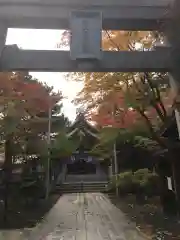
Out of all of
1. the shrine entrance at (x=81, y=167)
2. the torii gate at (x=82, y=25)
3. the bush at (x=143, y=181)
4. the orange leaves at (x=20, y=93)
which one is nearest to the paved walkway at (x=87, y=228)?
the bush at (x=143, y=181)

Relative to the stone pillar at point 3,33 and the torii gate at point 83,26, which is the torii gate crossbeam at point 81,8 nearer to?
the torii gate at point 83,26

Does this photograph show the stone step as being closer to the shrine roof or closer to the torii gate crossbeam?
the shrine roof

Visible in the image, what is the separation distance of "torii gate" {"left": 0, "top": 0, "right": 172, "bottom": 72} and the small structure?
32.7 meters

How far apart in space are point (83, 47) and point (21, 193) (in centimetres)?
1516

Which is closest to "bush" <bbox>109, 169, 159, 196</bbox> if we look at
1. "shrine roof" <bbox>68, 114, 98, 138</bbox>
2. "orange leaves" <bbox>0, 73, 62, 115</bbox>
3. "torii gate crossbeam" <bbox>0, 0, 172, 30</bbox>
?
"orange leaves" <bbox>0, 73, 62, 115</bbox>

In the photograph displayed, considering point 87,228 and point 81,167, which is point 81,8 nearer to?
point 87,228

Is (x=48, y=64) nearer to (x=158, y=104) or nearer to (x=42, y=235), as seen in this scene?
(x=42, y=235)

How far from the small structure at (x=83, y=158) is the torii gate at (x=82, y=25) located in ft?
107

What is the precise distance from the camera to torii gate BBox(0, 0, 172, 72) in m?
6.58

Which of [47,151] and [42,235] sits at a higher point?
[47,151]

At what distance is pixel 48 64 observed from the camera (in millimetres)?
6578

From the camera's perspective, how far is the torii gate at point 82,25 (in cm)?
658

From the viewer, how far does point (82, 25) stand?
6648mm

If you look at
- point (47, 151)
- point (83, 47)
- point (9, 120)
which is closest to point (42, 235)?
point (9, 120)
